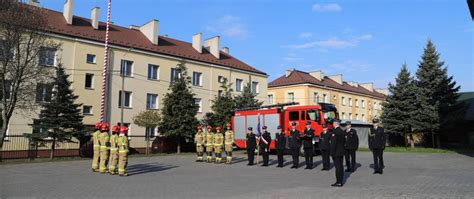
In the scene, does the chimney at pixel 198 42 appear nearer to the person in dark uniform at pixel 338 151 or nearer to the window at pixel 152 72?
the window at pixel 152 72

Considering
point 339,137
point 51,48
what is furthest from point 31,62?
point 339,137

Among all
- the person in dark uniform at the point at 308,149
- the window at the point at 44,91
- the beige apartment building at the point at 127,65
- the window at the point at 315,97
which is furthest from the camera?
the window at the point at 315,97

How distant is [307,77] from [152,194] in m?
51.7

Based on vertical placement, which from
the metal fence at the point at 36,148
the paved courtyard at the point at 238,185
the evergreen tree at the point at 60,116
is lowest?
the paved courtyard at the point at 238,185

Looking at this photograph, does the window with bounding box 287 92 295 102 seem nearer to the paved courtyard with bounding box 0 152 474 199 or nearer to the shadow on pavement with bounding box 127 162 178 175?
the shadow on pavement with bounding box 127 162 178 175

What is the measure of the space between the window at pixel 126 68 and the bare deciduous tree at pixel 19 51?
11.6 m

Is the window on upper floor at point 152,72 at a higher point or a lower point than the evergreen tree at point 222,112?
higher

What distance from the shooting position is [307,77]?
2320 inches

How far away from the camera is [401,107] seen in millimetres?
36625

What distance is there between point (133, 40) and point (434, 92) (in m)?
28.4

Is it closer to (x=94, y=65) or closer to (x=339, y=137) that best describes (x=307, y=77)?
(x=94, y=65)

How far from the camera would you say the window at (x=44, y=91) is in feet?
74.7

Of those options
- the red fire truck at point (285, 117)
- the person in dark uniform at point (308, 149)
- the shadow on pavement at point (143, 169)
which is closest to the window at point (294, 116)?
the red fire truck at point (285, 117)

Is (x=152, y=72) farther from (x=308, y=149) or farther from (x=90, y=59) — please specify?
(x=308, y=149)
